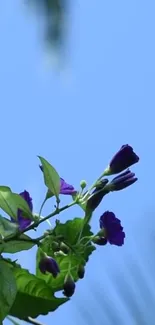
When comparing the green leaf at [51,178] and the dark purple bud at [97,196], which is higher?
the green leaf at [51,178]

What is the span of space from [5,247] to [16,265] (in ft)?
0.14

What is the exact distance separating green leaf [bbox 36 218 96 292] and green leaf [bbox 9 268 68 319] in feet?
0.07

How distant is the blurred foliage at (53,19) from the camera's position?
1.01 meters

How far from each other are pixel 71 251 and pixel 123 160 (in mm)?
94

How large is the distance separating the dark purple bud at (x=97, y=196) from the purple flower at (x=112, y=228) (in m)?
0.02

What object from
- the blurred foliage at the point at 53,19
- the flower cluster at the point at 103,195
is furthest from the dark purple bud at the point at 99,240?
the blurred foliage at the point at 53,19

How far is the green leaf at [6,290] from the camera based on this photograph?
2.06 ft

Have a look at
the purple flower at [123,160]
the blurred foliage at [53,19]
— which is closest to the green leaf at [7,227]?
the purple flower at [123,160]

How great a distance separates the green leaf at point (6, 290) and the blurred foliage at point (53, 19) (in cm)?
43

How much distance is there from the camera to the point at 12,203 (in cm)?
68

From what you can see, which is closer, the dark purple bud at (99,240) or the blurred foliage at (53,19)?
the dark purple bud at (99,240)

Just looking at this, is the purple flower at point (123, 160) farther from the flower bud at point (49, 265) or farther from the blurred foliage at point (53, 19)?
the blurred foliage at point (53, 19)

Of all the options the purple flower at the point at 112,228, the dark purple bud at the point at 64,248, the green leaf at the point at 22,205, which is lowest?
the dark purple bud at the point at 64,248

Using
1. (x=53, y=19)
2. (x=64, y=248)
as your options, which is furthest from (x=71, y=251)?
(x=53, y=19)
